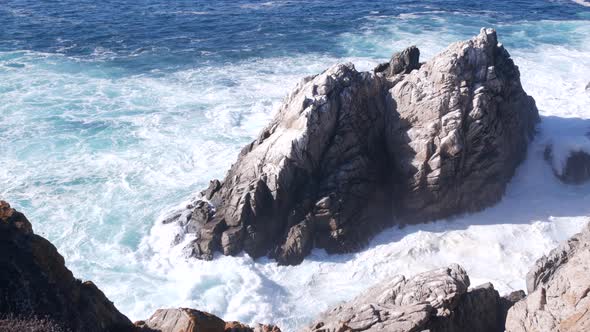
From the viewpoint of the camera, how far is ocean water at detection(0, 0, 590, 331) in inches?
813

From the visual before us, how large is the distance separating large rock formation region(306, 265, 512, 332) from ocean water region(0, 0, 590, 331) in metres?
5.09

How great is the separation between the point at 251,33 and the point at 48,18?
21.0 meters

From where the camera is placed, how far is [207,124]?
3216 cm

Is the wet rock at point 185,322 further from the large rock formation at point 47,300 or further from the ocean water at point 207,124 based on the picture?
the ocean water at point 207,124

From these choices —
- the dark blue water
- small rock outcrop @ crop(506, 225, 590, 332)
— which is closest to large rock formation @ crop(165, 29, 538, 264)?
small rock outcrop @ crop(506, 225, 590, 332)

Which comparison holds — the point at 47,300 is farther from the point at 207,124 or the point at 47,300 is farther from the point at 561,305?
the point at 207,124

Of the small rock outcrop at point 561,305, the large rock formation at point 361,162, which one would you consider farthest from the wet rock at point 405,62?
the small rock outcrop at point 561,305

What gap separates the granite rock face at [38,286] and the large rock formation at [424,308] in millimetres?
5278

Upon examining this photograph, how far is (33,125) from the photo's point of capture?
1266 inches

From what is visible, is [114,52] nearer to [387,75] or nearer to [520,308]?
[387,75]

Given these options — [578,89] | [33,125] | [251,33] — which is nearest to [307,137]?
[33,125]

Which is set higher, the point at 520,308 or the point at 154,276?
the point at 520,308

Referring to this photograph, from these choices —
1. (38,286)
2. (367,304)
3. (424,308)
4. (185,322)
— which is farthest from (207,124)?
(424,308)

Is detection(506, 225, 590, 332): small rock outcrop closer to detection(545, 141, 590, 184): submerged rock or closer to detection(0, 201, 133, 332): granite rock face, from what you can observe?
detection(0, 201, 133, 332): granite rock face
